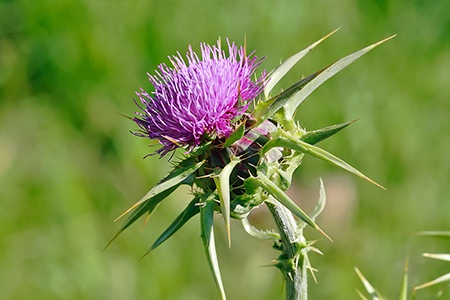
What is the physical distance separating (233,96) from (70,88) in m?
3.38

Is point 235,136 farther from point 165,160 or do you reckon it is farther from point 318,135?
point 165,160

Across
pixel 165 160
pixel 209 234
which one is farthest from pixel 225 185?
pixel 165 160

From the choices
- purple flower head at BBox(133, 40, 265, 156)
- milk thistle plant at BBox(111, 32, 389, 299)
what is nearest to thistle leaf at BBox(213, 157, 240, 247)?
milk thistle plant at BBox(111, 32, 389, 299)

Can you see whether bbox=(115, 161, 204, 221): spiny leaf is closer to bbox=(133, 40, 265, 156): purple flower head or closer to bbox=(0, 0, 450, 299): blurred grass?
bbox=(133, 40, 265, 156): purple flower head

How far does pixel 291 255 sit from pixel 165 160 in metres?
2.77

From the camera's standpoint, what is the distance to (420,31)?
532 centimetres

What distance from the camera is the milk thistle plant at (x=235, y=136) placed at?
1.96 meters

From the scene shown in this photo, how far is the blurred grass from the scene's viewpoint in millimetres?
4285

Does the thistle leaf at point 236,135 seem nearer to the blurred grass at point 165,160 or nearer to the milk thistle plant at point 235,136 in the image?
Answer: the milk thistle plant at point 235,136

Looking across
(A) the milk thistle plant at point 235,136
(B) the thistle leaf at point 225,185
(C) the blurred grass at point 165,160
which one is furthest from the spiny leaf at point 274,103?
(C) the blurred grass at point 165,160

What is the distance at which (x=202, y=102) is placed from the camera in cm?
204

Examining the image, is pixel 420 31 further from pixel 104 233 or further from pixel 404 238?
pixel 104 233

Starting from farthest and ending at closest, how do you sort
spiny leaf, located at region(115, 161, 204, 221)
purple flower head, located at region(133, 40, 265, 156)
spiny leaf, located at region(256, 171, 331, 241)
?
1. purple flower head, located at region(133, 40, 265, 156)
2. spiny leaf, located at region(115, 161, 204, 221)
3. spiny leaf, located at region(256, 171, 331, 241)

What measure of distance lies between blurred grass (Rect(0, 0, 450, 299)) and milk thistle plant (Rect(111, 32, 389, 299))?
2.03m
